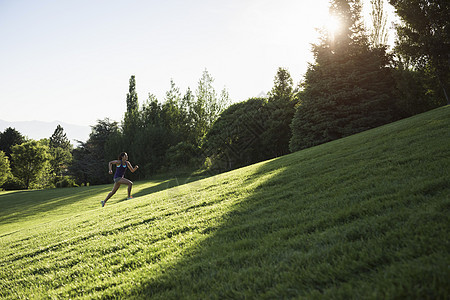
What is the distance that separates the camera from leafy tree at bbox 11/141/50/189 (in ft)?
148

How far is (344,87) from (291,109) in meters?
8.78

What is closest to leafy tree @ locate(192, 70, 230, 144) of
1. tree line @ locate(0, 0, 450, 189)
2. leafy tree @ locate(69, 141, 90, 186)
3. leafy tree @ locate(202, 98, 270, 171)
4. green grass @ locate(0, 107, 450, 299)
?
tree line @ locate(0, 0, 450, 189)

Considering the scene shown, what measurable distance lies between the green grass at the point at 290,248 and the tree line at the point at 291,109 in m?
18.3

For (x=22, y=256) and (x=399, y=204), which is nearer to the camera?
(x=399, y=204)

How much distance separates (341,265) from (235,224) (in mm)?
2096

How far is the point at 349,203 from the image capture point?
3553mm

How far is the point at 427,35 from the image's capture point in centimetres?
2006

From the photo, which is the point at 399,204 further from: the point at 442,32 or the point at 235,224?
the point at 442,32

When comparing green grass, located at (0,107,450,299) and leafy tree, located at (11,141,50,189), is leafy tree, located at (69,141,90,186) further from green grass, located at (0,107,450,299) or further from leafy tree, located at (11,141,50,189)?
green grass, located at (0,107,450,299)

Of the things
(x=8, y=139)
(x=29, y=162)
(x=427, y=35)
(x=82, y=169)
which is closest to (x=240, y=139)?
(x=427, y=35)

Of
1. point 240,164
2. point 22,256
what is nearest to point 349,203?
point 22,256

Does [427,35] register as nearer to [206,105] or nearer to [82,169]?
[206,105]

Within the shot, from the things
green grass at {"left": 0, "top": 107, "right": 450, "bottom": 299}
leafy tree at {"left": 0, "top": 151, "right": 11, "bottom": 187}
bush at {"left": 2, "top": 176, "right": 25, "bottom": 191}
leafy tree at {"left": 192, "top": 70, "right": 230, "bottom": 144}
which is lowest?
green grass at {"left": 0, "top": 107, "right": 450, "bottom": 299}

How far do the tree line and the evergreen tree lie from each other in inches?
3.6
